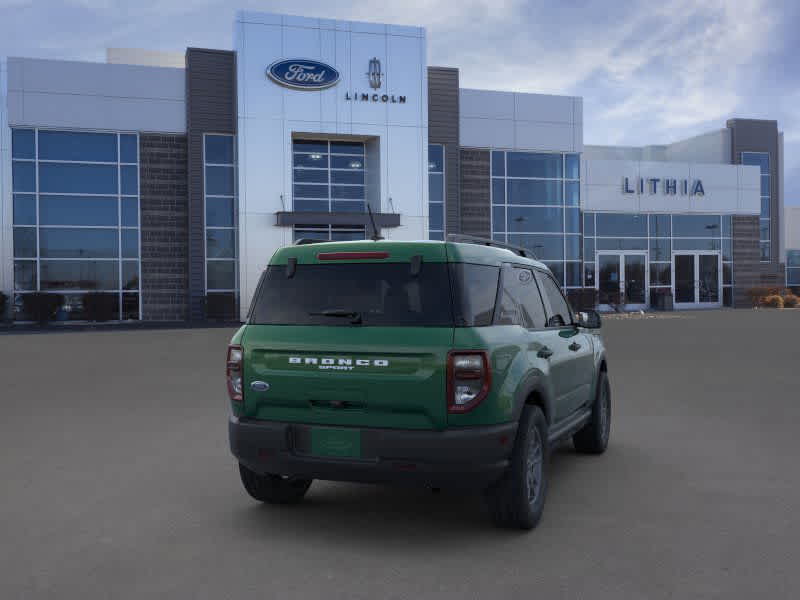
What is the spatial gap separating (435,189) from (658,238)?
1305cm

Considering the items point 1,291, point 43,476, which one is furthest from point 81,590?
point 1,291

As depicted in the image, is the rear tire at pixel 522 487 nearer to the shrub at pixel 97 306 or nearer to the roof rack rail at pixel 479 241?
the roof rack rail at pixel 479 241

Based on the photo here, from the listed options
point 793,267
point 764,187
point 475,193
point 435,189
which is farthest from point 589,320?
point 793,267

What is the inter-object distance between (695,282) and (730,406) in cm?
3320

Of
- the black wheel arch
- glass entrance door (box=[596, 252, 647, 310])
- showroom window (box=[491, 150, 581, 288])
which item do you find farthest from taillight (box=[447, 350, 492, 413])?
glass entrance door (box=[596, 252, 647, 310])

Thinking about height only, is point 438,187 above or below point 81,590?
above

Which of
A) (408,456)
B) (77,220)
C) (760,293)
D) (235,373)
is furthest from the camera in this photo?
(760,293)

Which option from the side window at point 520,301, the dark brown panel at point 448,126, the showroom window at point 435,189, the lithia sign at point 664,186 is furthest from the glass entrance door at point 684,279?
the side window at point 520,301

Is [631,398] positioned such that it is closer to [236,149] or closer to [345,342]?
[345,342]

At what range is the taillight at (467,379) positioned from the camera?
179 inches

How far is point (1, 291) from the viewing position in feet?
93.6

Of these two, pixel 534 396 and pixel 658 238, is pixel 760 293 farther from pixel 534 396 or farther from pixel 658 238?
pixel 534 396

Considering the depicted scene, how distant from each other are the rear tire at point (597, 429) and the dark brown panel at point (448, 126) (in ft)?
85.9

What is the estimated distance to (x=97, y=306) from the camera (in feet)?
95.0
